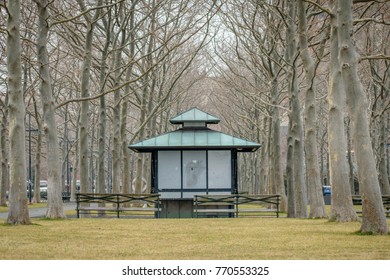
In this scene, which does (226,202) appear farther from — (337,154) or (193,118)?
(337,154)

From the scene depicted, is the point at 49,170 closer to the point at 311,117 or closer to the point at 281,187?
the point at 311,117

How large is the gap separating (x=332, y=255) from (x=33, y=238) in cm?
680

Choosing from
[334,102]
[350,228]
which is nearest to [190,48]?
[334,102]

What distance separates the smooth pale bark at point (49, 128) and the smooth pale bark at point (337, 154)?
9.21 metres

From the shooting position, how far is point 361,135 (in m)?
15.8

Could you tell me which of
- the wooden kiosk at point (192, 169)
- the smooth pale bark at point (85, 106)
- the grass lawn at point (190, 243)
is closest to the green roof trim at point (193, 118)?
the wooden kiosk at point (192, 169)

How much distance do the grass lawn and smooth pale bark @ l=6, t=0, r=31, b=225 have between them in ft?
3.08

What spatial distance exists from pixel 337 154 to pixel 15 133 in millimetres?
9591

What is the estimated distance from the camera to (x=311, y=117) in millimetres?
24516

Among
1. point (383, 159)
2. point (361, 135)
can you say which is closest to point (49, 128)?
point (361, 135)

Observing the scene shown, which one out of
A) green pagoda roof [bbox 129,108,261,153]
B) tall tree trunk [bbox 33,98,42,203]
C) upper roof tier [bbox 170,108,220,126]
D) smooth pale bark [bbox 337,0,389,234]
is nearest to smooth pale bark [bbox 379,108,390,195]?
green pagoda roof [bbox 129,108,261,153]

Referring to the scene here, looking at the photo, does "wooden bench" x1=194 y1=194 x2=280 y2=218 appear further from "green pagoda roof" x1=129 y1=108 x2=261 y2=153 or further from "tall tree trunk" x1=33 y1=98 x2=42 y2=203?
"tall tree trunk" x1=33 y1=98 x2=42 y2=203

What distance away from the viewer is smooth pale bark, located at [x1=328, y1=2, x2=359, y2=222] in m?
20.5

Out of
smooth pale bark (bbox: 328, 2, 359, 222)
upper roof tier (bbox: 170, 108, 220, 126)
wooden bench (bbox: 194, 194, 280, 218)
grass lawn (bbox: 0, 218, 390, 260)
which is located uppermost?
upper roof tier (bbox: 170, 108, 220, 126)
